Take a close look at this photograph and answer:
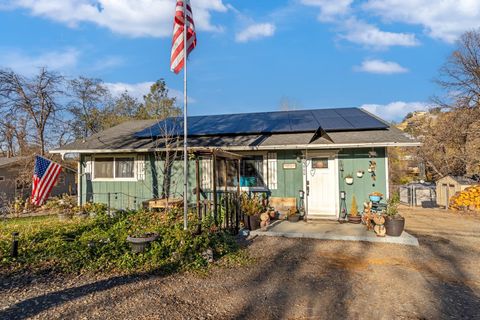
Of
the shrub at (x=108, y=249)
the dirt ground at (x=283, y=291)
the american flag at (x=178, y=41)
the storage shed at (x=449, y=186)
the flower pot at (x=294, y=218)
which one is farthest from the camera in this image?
the storage shed at (x=449, y=186)

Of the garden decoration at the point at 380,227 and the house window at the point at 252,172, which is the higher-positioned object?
the house window at the point at 252,172

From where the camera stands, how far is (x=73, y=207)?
1016 centimetres

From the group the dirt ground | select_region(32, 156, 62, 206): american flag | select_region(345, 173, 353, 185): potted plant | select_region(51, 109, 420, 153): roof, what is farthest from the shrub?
select_region(345, 173, 353, 185): potted plant

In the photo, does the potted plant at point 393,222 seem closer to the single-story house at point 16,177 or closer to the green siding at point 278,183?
the green siding at point 278,183

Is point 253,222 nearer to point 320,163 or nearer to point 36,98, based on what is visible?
point 320,163

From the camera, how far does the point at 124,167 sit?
1028cm

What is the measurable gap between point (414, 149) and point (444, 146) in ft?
5.97

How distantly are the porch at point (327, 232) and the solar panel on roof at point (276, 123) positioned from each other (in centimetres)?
289

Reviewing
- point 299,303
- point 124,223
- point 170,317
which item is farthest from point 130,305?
point 124,223

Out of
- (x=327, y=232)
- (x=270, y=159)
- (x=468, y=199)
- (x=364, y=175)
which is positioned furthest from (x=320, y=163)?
(x=468, y=199)

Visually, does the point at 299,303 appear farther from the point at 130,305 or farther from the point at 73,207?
the point at 73,207

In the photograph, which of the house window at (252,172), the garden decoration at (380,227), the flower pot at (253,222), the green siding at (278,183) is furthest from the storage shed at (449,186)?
the flower pot at (253,222)

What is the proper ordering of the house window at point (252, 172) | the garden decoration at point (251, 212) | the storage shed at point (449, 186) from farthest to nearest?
the storage shed at point (449, 186) < the house window at point (252, 172) < the garden decoration at point (251, 212)

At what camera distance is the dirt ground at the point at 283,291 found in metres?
3.45
